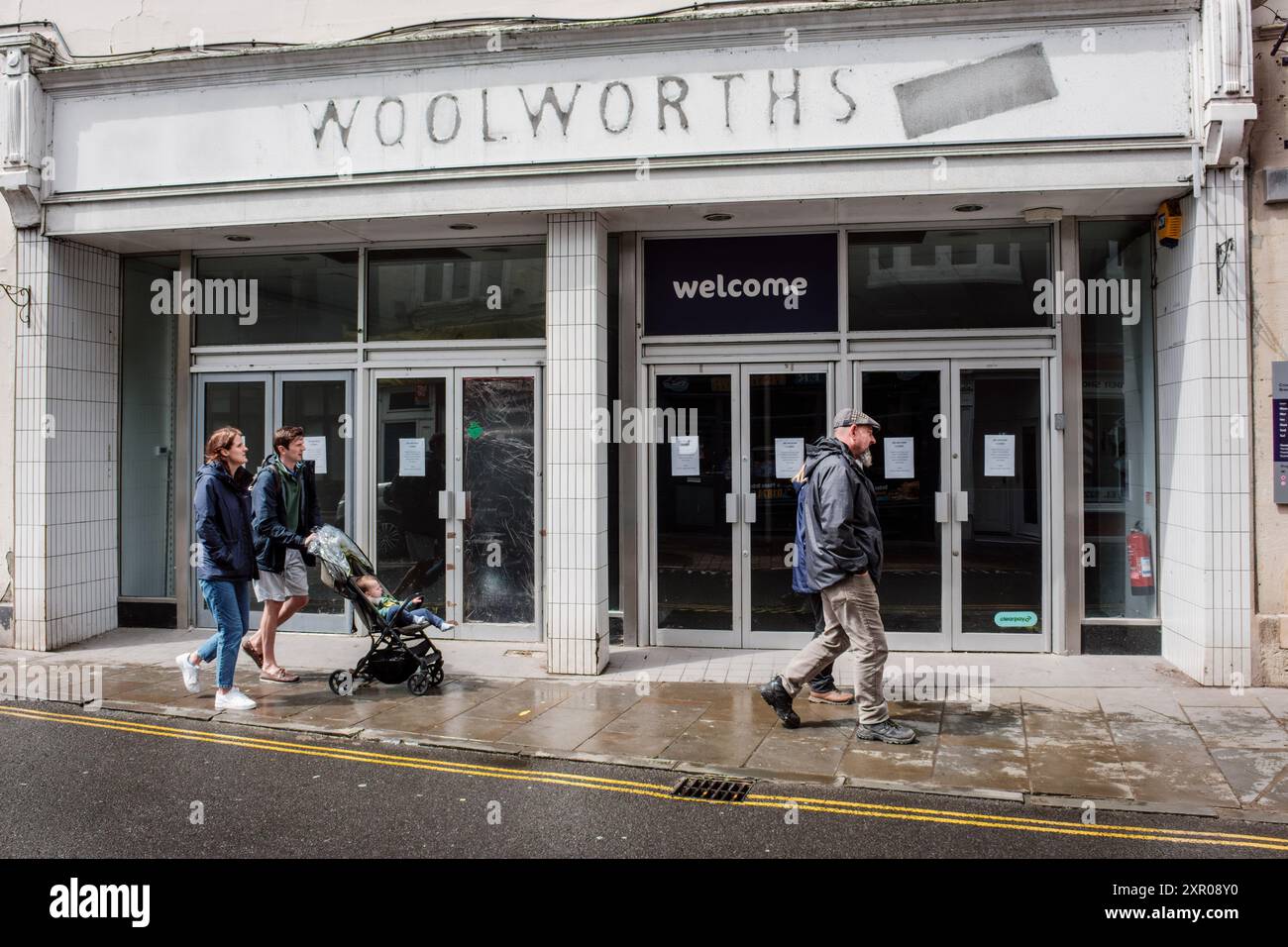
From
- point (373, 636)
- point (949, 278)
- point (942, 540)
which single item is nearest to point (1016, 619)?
point (942, 540)

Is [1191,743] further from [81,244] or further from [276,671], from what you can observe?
[81,244]

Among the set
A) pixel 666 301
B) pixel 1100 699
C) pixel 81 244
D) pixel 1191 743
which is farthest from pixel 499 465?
pixel 1191 743

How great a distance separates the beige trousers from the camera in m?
6.50

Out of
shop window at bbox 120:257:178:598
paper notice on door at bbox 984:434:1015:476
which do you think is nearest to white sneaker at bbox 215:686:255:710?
shop window at bbox 120:257:178:598

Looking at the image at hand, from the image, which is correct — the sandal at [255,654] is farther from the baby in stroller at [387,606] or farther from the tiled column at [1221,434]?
the tiled column at [1221,434]

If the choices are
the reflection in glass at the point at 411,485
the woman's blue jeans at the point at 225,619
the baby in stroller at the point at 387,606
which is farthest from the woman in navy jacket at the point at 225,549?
the reflection in glass at the point at 411,485

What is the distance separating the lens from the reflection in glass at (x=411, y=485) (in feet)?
32.3

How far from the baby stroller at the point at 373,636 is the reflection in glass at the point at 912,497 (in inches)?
159

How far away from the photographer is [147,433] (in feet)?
35.0

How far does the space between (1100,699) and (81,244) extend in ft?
32.7

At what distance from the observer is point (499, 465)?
973 centimetres

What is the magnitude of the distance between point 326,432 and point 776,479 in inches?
175
